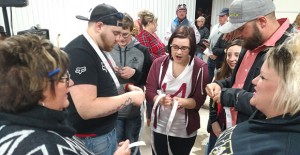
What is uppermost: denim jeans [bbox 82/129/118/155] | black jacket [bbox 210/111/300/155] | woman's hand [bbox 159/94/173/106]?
black jacket [bbox 210/111/300/155]

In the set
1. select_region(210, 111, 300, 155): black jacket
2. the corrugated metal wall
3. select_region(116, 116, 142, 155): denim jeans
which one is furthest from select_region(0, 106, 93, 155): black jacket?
the corrugated metal wall

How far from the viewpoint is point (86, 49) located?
123 cm

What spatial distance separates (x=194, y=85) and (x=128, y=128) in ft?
2.67

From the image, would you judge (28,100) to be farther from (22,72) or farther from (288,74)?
(288,74)

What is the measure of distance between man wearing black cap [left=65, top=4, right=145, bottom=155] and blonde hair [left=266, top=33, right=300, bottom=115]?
793mm

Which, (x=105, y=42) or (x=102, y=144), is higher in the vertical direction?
(x=105, y=42)

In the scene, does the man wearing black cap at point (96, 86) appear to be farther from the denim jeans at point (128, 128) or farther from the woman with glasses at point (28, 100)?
the denim jeans at point (128, 128)

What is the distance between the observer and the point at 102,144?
1.42 metres

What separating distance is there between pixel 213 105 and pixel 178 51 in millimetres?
471

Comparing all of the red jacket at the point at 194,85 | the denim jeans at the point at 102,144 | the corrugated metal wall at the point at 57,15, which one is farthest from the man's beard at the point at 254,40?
the corrugated metal wall at the point at 57,15

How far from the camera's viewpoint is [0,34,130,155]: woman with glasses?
0.72m

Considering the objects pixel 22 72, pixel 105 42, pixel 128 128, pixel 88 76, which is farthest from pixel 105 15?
pixel 128 128

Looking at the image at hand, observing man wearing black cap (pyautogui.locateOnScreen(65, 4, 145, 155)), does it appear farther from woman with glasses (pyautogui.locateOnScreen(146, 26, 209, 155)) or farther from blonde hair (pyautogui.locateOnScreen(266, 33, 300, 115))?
blonde hair (pyautogui.locateOnScreen(266, 33, 300, 115))

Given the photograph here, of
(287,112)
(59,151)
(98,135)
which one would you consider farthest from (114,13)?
(287,112)
